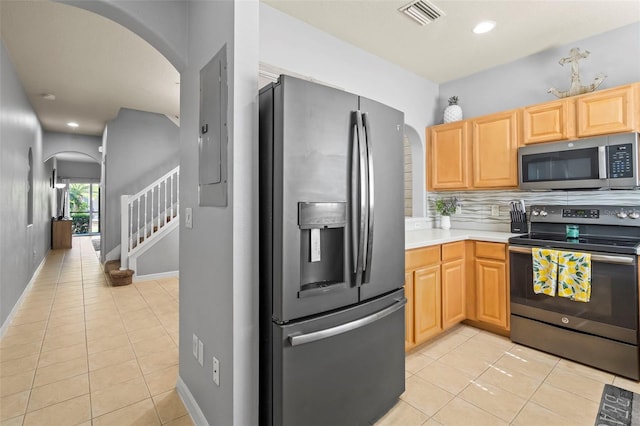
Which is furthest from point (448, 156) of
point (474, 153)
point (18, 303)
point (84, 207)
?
point (84, 207)

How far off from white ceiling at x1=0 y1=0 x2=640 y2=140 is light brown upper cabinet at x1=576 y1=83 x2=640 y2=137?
2.10 ft

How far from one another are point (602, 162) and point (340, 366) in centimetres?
263

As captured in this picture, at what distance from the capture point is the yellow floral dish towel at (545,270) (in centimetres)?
246

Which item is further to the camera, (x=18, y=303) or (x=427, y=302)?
(x=18, y=303)

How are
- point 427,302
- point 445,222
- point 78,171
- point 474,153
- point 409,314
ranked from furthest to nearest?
point 78,171 → point 445,222 → point 474,153 → point 427,302 → point 409,314

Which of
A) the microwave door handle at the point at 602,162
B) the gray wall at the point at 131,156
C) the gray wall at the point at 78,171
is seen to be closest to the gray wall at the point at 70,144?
the gray wall at the point at 131,156

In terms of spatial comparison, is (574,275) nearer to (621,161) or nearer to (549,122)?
(621,161)

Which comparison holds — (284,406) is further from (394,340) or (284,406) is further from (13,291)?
(13,291)

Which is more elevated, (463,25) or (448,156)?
(463,25)

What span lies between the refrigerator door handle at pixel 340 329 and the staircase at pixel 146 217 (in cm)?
443

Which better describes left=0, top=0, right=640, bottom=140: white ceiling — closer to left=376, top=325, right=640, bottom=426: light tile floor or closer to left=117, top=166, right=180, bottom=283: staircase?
left=117, top=166, right=180, bottom=283: staircase

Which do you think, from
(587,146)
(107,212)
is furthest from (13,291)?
(587,146)

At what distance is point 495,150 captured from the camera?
3.14 m

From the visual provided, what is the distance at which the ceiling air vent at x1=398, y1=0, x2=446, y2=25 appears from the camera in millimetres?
2326
